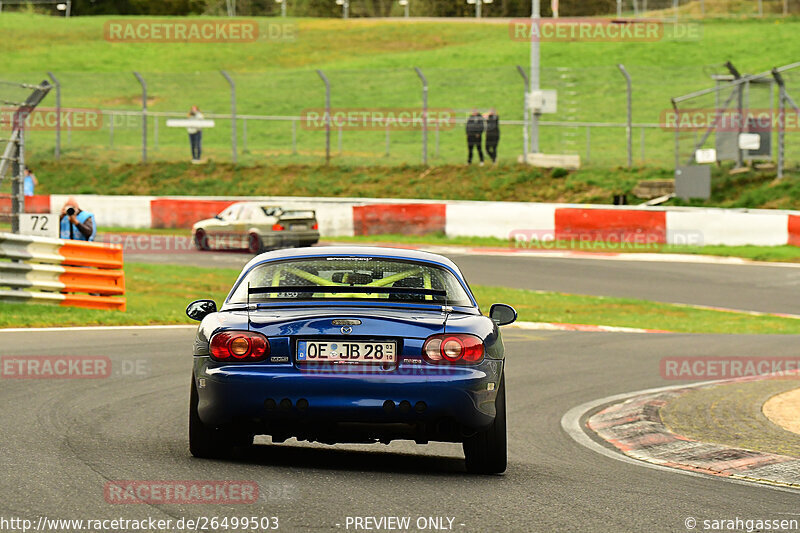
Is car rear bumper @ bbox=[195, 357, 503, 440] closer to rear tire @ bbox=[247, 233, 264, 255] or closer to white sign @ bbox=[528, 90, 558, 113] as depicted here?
rear tire @ bbox=[247, 233, 264, 255]

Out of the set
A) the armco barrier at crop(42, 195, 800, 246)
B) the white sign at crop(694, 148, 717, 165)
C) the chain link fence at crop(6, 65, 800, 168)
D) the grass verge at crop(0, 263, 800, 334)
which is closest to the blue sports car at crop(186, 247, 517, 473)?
the grass verge at crop(0, 263, 800, 334)

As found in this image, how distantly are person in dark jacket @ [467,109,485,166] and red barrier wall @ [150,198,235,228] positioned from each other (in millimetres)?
7336

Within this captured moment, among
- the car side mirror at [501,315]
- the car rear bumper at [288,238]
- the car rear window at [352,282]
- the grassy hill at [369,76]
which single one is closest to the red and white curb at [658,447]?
the car side mirror at [501,315]

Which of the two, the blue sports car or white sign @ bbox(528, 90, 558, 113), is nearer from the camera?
the blue sports car

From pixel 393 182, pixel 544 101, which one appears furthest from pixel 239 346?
pixel 393 182

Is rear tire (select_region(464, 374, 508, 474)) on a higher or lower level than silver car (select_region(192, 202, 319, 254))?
lower

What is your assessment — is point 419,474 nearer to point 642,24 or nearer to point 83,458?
point 83,458

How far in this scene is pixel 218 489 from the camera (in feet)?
21.6

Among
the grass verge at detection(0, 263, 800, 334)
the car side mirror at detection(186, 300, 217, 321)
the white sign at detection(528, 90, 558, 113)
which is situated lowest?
the grass verge at detection(0, 263, 800, 334)

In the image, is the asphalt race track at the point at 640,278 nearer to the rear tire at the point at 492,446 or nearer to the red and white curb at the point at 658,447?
the red and white curb at the point at 658,447

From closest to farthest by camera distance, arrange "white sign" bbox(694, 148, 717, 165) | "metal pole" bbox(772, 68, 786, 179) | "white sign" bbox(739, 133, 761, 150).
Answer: "metal pole" bbox(772, 68, 786, 179), "white sign" bbox(739, 133, 761, 150), "white sign" bbox(694, 148, 717, 165)

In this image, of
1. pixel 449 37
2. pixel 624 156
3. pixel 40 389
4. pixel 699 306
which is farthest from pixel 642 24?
pixel 40 389

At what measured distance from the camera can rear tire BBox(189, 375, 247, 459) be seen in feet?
24.6

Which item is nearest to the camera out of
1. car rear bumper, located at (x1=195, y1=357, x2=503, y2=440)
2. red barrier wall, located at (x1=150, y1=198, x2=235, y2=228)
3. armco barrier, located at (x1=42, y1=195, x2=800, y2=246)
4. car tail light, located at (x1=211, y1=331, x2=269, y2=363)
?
car rear bumper, located at (x1=195, y1=357, x2=503, y2=440)
